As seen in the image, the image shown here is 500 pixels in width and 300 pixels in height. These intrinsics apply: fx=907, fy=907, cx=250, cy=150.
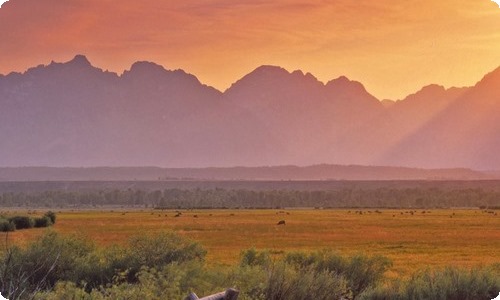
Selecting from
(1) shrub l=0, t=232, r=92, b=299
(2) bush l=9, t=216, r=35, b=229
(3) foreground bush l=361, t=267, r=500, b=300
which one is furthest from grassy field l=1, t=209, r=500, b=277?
(1) shrub l=0, t=232, r=92, b=299

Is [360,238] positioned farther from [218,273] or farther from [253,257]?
[218,273]

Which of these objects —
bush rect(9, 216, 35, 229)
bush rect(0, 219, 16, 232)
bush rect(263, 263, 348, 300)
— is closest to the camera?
bush rect(263, 263, 348, 300)

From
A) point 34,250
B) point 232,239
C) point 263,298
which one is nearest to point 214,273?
point 263,298

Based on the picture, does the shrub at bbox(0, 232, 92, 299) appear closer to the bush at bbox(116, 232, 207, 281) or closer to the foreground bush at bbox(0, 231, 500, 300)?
the foreground bush at bbox(0, 231, 500, 300)

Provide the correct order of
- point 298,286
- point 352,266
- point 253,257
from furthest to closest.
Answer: point 352,266 → point 253,257 → point 298,286

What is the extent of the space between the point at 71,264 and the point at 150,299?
10352 millimetres

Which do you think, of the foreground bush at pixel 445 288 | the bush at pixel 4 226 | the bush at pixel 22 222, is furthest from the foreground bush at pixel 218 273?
the bush at pixel 22 222

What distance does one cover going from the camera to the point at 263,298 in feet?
59.5

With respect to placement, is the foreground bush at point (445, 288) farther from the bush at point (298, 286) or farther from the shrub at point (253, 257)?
the shrub at point (253, 257)

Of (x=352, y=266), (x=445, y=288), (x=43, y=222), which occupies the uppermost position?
(x=352, y=266)

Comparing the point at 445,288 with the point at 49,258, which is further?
the point at 49,258

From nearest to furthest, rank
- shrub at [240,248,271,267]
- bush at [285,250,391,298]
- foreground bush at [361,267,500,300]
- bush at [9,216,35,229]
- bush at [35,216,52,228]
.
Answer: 1. foreground bush at [361,267,500,300]
2. shrub at [240,248,271,267]
3. bush at [285,250,391,298]
4. bush at [9,216,35,229]
5. bush at [35,216,52,228]

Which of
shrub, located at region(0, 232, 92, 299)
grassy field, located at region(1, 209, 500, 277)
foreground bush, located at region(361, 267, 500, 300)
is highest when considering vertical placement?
shrub, located at region(0, 232, 92, 299)

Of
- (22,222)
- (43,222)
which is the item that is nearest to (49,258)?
(22,222)
